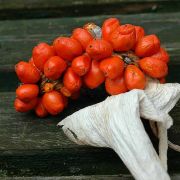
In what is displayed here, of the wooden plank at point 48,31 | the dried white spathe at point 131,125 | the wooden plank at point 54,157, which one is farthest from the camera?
the wooden plank at point 48,31

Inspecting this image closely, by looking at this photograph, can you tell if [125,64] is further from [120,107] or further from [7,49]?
[7,49]

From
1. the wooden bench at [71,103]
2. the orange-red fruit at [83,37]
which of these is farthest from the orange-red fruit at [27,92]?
the orange-red fruit at [83,37]

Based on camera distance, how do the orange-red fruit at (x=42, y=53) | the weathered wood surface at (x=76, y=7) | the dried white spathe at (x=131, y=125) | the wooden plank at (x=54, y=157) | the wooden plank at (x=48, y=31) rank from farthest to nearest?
the weathered wood surface at (x=76, y=7) < the wooden plank at (x=48, y=31) < the orange-red fruit at (x=42, y=53) < the wooden plank at (x=54, y=157) < the dried white spathe at (x=131, y=125)

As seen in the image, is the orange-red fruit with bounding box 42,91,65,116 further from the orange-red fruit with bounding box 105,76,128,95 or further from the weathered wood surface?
the weathered wood surface

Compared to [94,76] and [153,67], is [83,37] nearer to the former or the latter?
[94,76]

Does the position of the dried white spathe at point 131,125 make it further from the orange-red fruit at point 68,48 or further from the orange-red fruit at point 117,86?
the orange-red fruit at point 68,48
